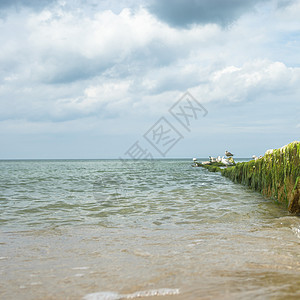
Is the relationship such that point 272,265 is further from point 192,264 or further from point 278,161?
point 278,161

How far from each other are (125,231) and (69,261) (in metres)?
1.72

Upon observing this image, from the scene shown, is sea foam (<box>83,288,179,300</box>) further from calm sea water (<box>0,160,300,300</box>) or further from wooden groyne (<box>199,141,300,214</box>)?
wooden groyne (<box>199,141,300,214</box>)

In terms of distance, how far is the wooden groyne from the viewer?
635 cm

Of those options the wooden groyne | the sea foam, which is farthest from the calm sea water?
the wooden groyne

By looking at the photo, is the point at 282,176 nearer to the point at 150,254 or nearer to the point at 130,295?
the point at 150,254

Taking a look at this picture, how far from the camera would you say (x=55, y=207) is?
7734 millimetres

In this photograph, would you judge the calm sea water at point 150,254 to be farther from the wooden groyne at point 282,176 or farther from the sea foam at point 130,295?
the wooden groyne at point 282,176

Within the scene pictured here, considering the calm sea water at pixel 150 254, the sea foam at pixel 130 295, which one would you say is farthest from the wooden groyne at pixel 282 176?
the sea foam at pixel 130 295

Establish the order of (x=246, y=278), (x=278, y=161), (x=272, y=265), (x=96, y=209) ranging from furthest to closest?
(x=278, y=161), (x=96, y=209), (x=272, y=265), (x=246, y=278)

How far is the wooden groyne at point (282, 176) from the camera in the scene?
6346mm

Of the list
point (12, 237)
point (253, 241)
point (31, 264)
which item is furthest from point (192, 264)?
point (12, 237)

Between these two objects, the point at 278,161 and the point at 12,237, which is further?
the point at 278,161

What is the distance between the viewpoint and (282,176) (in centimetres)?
751

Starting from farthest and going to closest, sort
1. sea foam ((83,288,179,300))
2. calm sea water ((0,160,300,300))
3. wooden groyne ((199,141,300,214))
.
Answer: wooden groyne ((199,141,300,214)) → calm sea water ((0,160,300,300)) → sea foam ((83,288,179,300))
